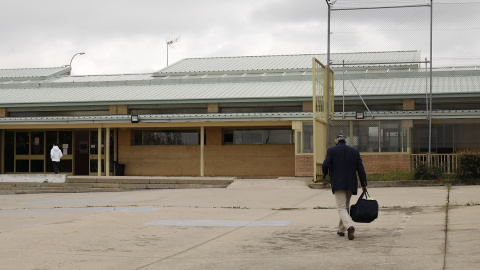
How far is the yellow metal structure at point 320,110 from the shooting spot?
2053cm

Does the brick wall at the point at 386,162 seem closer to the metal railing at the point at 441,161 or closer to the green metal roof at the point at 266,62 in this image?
the metal railing at the point at 441,161

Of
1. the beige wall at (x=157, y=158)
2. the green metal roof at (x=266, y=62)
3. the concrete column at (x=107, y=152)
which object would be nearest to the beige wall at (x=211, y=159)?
the beige wall at (x=157, y=158)

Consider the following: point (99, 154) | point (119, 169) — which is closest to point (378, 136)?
point (119, 169)

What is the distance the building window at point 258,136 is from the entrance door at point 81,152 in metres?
6.96

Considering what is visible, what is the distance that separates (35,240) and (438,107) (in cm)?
1994

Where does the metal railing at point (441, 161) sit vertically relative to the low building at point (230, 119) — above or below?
below

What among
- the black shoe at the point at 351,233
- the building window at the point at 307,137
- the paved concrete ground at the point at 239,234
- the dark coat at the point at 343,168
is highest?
the building window at the point at 307,137

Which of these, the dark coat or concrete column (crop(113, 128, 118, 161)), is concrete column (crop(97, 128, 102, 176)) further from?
the dark coat

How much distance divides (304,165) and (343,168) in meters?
15.0

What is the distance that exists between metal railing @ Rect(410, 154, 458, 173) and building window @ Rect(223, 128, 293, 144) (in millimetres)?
6330

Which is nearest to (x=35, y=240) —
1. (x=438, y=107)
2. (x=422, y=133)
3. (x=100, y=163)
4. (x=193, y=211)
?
(x=193, y=211)

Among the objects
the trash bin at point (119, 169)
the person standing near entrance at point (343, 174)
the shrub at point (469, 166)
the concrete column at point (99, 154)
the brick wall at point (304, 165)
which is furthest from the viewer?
the trash bin at point (119, 169)

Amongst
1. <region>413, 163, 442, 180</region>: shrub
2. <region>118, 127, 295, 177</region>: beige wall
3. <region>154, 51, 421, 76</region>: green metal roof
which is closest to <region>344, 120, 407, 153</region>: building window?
<region>413, 163, 442, 180</region>: shrub

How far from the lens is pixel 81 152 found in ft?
99.3
